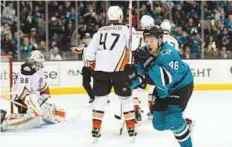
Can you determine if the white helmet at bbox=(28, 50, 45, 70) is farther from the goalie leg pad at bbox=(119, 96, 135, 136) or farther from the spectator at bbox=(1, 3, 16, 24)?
the spectator at bbox=(1, 3, 16, 24)

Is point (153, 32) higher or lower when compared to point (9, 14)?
lower

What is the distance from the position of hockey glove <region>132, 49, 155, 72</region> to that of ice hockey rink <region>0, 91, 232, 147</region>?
137 cm

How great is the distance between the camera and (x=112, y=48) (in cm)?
561

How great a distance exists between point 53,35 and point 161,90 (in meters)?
7.46

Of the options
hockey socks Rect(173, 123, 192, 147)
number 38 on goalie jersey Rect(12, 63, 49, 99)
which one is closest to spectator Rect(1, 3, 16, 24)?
number 38 on goalie jersey Rect(12, 63, 49, 99)

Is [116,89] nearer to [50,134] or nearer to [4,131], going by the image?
[50,134]

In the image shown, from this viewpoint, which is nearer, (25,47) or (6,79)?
(6,79)

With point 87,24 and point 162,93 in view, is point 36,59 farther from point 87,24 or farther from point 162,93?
point 87,24

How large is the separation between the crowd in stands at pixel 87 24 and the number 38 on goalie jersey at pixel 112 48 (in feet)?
17.2

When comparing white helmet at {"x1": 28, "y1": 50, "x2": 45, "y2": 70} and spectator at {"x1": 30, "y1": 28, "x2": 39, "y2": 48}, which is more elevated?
spectator at {"x1": 30, "y1": 28, "x2": 39, "y2": 48}

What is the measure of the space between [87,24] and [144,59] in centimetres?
784

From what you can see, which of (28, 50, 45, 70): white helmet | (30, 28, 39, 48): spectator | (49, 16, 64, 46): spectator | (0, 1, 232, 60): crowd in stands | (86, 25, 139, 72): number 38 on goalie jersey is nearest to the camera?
(86, 25, 139, 72): number 38 on goalie jersey

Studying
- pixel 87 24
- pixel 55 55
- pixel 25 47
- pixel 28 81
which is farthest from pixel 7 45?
pixel 28 81

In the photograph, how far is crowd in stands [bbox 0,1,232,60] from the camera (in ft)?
36.8
